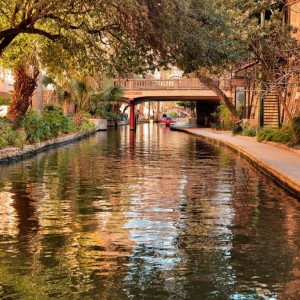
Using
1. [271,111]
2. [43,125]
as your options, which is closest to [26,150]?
[43,125]

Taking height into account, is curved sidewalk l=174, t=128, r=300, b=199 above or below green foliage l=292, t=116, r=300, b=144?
below

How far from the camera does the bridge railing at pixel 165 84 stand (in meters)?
55.9

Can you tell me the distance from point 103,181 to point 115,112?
178 feet

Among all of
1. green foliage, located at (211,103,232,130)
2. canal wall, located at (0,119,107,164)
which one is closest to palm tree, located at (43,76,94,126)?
canal wall, located at (0,119,107,164)

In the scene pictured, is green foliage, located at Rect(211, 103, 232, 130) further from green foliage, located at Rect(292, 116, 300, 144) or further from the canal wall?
green foliage, located at Rect(292, 116, 300, 144)

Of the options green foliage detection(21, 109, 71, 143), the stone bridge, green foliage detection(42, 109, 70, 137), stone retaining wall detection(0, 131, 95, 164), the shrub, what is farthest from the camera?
the stone bridge

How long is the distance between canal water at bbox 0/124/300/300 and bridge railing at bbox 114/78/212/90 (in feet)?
122

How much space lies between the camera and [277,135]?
3172 cm

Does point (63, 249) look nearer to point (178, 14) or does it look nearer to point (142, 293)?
point (142, 293)

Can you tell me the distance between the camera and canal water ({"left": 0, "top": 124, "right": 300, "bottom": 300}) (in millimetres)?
7188

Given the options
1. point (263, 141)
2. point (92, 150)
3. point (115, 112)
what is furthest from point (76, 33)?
point (115, 112)

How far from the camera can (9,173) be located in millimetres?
19219

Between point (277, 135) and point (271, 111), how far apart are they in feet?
33.1

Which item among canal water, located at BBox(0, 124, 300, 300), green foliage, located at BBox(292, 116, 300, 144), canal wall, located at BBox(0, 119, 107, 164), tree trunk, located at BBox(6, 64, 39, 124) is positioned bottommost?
canal water, located at BBox(0, 124, 300, 300)
